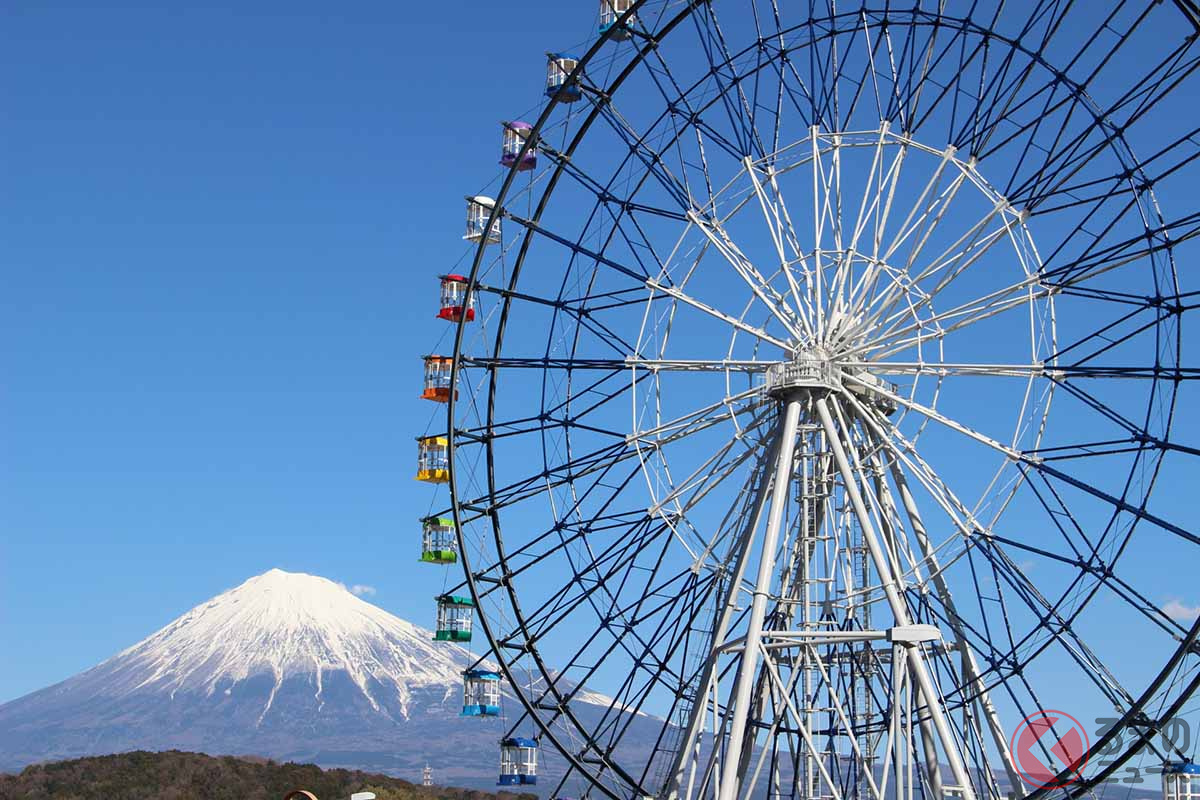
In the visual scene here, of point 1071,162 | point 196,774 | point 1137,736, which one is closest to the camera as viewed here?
point 1137,736

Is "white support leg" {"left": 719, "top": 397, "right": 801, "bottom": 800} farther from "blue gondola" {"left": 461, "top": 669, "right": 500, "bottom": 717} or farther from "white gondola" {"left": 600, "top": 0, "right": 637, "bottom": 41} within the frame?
"white gondola" {"left": 600, "top": 0, "right": 637, "bottom": 41}

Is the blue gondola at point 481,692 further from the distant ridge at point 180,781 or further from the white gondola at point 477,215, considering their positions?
the distant ridge at point 180,781

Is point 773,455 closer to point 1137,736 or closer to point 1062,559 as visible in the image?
point 1062,559

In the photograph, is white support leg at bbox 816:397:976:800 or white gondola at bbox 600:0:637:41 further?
white gondola at bbox 600:0:637:41

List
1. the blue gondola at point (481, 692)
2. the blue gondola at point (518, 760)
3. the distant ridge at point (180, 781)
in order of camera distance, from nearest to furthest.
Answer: the blue gondola at point (518, 760) → the blue gondola at point (481, 692) → the distant ridge at point (180, 781)

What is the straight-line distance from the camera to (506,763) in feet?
155

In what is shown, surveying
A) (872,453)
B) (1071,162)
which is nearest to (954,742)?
(872,453)

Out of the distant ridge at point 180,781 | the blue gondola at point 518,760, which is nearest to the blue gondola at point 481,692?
the blue gondola at point 518,760

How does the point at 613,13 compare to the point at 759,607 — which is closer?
the point at 759,607

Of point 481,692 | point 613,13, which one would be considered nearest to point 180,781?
point 481,692

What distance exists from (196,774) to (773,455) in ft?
267

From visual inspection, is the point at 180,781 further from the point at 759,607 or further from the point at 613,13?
the point at 759,607

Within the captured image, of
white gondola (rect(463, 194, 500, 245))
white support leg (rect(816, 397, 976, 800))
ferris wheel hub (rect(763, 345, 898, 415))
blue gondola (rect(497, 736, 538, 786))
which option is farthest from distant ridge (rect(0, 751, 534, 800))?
white support leg (rect(816, 397, 976, 800))

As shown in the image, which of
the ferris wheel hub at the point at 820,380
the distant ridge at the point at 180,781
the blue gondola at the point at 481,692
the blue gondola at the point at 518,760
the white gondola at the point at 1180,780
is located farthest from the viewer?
the distant ridge at the point at 180,781
